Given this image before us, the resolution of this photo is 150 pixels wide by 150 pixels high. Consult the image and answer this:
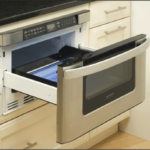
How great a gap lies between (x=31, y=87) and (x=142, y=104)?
1.01 meters

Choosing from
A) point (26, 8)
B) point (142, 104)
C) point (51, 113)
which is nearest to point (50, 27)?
point (26, 8)

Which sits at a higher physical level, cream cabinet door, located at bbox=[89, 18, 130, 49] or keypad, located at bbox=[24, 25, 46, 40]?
keypad, located at bbox=[24, 25, 46, 40]

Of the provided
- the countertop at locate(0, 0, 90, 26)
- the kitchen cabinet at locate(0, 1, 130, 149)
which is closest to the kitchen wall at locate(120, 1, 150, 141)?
the kitchen cabinet at locate(0, 1, 130, 149)

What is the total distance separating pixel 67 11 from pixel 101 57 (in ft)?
1.44

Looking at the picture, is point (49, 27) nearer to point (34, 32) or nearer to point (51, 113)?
point (34, 32)

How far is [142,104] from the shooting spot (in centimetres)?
201

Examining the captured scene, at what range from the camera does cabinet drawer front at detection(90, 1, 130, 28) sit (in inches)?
65.6

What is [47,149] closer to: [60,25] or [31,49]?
[31,49]

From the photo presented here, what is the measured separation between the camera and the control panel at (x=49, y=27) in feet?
4.25

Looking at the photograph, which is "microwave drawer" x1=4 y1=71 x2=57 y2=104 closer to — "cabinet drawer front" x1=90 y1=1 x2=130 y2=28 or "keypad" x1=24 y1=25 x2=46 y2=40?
"keypad" x1=24 y1=25 x2=46 y2=40

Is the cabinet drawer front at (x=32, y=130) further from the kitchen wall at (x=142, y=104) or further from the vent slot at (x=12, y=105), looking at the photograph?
the kitchen wall at (x=142, y=104)

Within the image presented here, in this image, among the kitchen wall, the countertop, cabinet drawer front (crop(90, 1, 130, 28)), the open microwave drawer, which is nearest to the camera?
the open microwave drawer

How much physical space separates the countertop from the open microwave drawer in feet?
0.71

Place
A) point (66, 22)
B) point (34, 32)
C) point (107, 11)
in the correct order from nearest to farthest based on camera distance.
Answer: point (34, 32) → point (66, 22) → point (107, 11)
